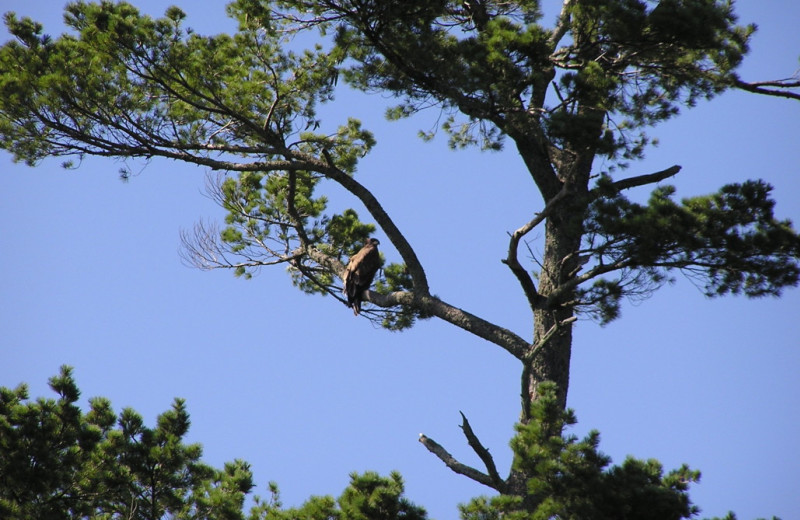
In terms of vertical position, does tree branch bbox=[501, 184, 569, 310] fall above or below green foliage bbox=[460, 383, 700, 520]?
above

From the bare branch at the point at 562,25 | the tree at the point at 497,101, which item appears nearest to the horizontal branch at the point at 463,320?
the tree at the point at 497,101

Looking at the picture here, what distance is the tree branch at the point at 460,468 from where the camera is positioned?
243 inches

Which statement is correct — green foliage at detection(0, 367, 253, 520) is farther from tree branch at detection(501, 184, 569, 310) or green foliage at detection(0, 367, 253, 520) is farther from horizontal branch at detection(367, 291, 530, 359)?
tree branch at detection(501, 184, 569, 310)

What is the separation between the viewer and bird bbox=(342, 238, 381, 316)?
793cm

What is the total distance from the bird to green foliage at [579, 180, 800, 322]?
2.72 m

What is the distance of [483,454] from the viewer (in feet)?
19.0

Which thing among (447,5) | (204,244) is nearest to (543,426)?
(447,5)

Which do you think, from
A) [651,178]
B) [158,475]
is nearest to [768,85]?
[651,178]

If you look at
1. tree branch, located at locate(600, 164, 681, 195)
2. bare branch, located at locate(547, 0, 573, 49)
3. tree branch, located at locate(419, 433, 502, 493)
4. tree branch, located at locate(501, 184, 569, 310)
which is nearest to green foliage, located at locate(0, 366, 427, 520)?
tree branch, located at locate(419, 433, 502, 493)

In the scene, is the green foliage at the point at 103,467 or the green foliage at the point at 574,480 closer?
the green foliage at the point at 574,480

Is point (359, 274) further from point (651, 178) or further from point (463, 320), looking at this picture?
point (651, 178)

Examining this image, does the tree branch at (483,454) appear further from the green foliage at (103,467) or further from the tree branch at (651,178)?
the tree branch at (651,178)

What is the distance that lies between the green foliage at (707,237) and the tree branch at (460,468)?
1.90m

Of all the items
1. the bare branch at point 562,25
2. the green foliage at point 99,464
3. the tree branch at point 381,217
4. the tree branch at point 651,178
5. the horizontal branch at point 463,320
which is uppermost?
the bare branch at point 562,25
